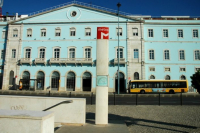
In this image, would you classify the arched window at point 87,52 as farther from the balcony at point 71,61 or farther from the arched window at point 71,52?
the arched window at point 71,52

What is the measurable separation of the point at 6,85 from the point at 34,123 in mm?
32440

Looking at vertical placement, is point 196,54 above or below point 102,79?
above

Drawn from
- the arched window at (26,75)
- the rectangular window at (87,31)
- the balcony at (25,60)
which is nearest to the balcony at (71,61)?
the balcony at (25,60)

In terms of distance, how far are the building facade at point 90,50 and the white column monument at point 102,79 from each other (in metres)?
22.5

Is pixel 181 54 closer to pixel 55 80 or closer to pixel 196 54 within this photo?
pixel 196 54

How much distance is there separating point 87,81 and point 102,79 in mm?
23836

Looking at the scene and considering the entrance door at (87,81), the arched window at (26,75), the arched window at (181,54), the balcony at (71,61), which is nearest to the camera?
the balcony at (71,61)

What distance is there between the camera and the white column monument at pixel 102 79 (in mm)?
8016

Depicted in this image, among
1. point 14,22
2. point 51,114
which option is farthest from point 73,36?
point 51,114

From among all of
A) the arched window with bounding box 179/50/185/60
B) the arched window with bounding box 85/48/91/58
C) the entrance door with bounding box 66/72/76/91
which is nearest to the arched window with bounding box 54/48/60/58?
the entrance door with bounding box 66/72/76/91

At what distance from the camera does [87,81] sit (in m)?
31.9

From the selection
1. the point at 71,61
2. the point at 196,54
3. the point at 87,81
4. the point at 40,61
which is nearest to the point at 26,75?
the point at 40,61

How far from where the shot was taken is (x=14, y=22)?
34.4 metres

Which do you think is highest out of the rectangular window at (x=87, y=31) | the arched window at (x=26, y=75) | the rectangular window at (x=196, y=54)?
the rectangular window at (x=87, y=31)
